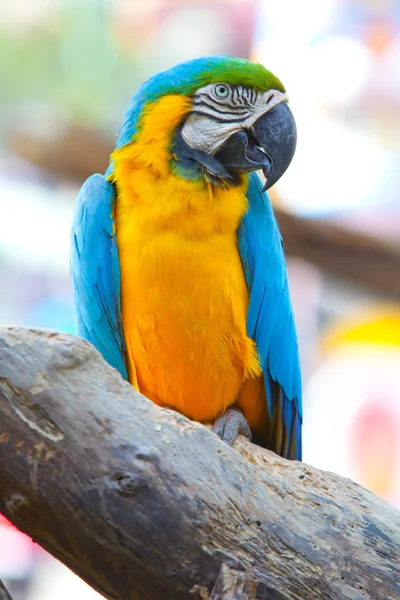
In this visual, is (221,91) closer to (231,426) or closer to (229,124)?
(229,124)

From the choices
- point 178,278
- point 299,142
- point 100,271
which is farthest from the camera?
point 299,142

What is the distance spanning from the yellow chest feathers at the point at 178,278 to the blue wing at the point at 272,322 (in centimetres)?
4

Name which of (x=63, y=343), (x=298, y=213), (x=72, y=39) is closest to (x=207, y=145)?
(x=63, y=343)

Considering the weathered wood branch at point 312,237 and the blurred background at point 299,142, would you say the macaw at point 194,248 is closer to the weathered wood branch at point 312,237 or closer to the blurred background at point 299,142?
the weathered wood branch at point 312,237

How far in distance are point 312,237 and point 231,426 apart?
215 cm

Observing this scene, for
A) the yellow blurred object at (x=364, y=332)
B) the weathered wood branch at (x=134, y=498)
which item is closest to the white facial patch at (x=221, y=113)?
the weathered wood branch at (x=134, y=498)

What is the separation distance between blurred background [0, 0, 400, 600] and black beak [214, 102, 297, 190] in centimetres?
271

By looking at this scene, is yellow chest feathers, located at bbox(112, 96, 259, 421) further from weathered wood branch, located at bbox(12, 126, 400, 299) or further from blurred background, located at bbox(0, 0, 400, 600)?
blurred background, located at bbox(0, 0, 400, 600)

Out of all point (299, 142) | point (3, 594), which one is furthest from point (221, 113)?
point (299, 142)

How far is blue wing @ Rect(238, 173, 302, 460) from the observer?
8.76ft

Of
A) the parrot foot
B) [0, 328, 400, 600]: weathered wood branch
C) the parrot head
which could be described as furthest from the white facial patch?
[0, 328, 400, 600]: weathered wood branch

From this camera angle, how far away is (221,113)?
2566 millimetres

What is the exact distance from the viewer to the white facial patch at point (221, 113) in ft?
8.41

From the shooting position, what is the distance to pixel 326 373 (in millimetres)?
6391
